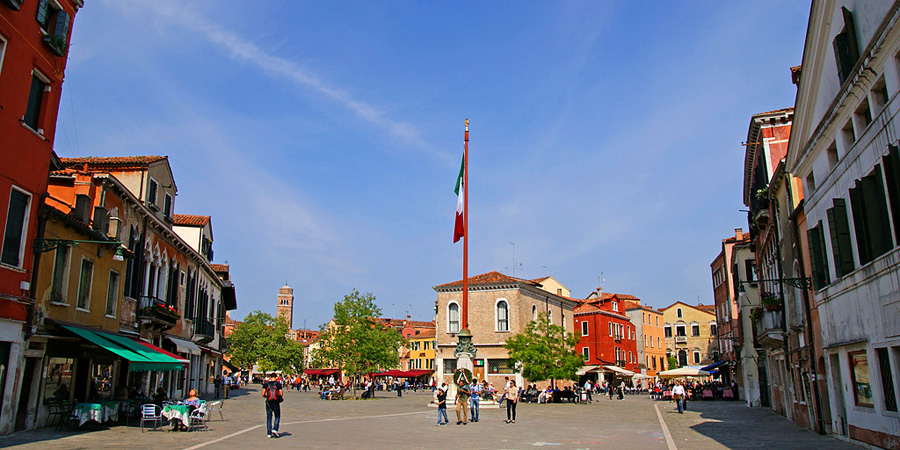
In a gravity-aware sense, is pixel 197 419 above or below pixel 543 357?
below

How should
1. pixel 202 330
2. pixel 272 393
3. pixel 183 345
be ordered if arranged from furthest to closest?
pixel 202 330 < pixel 183 345 < pixel 272 393

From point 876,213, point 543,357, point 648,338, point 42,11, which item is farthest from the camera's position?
point 648,338

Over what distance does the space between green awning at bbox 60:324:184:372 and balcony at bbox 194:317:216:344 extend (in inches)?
581

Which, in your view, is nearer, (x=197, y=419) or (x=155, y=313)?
(x=197, y=419)

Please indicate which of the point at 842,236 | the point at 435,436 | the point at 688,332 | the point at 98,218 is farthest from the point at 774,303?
the point at 688,332

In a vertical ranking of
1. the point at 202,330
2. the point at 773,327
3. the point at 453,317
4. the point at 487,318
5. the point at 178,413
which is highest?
the point at 453,317

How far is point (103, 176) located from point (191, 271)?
45.4 ft

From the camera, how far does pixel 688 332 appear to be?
257 feet

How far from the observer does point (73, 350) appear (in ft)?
54.5

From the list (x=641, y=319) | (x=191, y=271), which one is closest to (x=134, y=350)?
(x=191, y=271)

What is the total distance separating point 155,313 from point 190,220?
1190 centimetres

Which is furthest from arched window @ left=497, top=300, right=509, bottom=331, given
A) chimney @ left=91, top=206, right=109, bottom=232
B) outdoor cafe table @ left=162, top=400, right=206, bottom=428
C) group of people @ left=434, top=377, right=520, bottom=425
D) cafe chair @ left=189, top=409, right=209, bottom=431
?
chimney @ left=91, top=206, right=109, bottom=232

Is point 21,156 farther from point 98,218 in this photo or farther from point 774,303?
point 774,303

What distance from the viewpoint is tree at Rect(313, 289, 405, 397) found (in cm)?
4072
